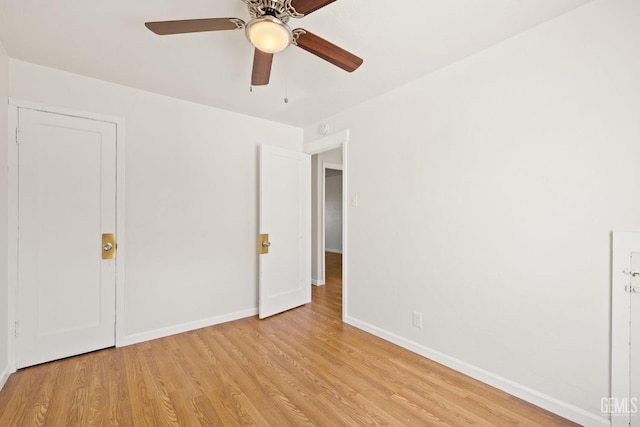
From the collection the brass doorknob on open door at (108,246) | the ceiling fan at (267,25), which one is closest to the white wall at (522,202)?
the ceiling fan at (267,25)

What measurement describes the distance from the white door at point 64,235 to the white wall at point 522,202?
2.71 meters

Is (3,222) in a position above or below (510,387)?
above

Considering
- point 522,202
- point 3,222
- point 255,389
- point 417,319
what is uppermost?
point 522,202

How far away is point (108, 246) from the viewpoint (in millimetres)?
2596

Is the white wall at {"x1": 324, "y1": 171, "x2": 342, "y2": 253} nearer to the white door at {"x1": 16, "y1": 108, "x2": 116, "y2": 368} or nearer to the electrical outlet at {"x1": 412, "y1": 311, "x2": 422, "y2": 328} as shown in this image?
the electrical outlet at {"x1": 412, "y1": 311, "x2": 422, "y2": 328}

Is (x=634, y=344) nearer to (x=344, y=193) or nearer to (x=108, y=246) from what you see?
(x=344, y=193)

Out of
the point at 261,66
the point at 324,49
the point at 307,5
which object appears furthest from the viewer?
the point at 261,66

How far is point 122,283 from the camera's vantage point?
266cm

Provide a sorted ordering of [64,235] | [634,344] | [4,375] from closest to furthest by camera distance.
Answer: [634,344] → [4,375] → [64,235]

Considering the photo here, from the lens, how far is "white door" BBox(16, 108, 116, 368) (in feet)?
7.51

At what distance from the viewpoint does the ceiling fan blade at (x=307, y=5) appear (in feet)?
4.29

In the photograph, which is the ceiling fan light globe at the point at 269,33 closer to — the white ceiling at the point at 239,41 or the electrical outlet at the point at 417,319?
the white ceiling at the point at 239,41

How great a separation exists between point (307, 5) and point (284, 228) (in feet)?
8.51

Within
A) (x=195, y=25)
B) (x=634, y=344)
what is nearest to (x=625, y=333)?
(x=634, y=344)
